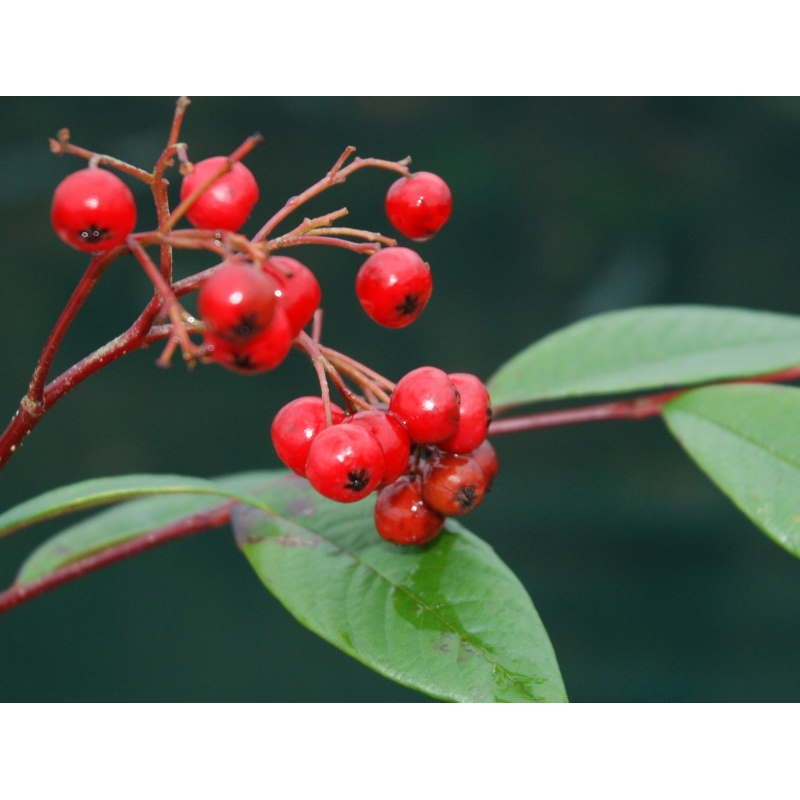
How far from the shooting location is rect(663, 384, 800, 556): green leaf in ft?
3.22

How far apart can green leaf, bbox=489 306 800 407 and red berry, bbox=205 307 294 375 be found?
0.60 m

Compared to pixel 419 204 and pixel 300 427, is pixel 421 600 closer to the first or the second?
pixel 300 427

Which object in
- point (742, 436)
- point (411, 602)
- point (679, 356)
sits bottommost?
point (411, 602)

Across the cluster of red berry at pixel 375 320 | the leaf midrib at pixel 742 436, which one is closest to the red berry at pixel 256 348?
the cluster of red berry at pixel 375 320

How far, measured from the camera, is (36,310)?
3025mm

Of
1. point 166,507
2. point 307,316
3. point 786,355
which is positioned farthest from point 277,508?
point 786,355

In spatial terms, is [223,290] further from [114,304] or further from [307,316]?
[114,304]

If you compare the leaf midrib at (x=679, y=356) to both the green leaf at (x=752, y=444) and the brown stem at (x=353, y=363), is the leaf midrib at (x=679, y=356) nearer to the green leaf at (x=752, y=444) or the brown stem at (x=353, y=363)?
the green leaf at (x=752, y=444)

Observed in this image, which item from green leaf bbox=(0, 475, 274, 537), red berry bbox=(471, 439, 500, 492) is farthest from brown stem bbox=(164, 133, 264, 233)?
red berry bbox=(471, 439, 500, 492)

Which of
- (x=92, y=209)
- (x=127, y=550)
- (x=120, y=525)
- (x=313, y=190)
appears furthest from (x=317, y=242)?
(x=120, y=525)

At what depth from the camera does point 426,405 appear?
0.81m

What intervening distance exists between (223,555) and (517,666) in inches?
95.8

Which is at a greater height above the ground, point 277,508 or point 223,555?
point 223,555

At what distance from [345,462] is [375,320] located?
106mm
